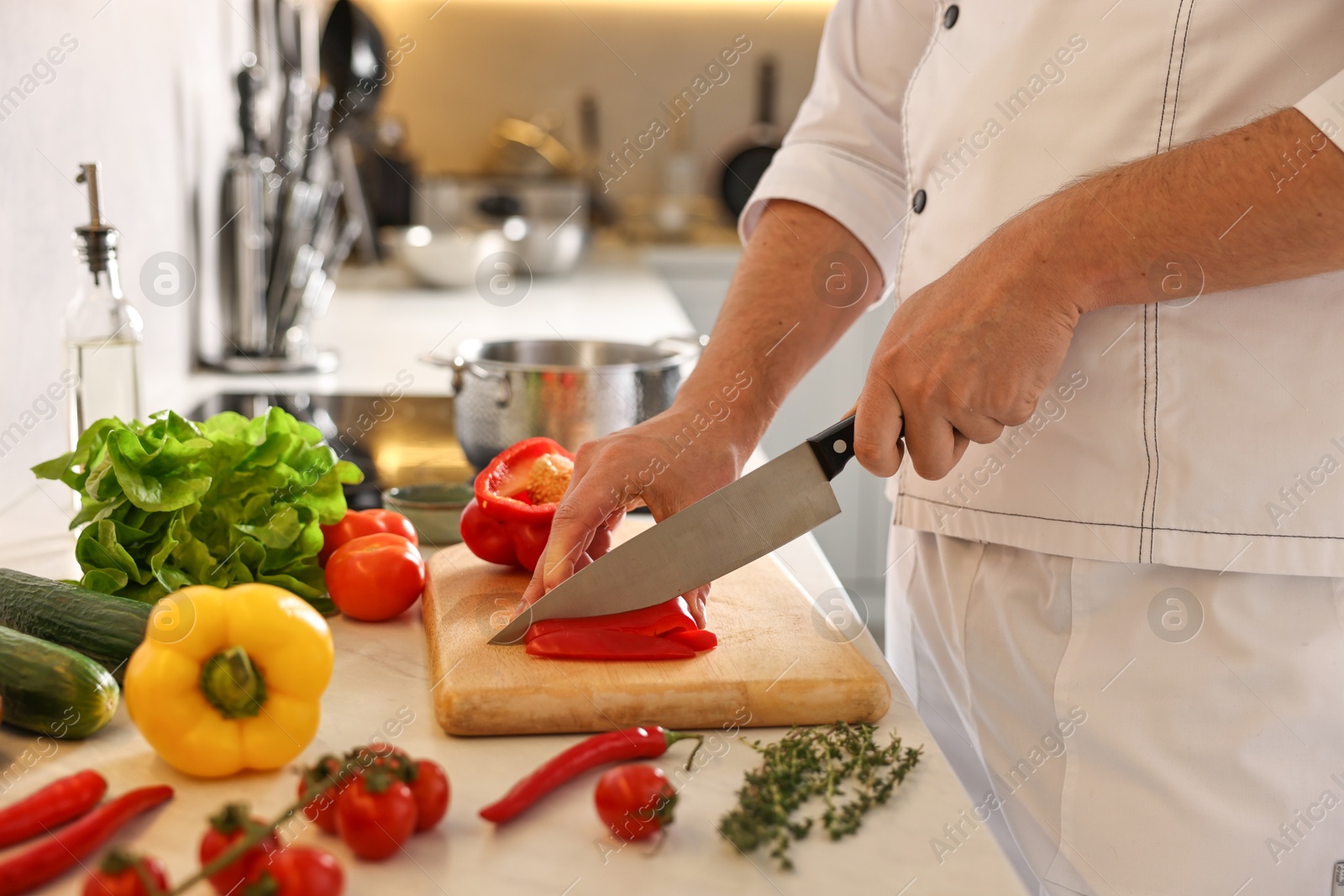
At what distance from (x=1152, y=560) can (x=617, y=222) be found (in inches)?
117

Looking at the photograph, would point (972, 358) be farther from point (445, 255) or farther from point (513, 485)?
point (445, 255)

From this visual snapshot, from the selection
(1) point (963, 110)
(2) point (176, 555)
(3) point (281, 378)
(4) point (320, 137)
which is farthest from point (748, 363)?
(4) point (320, 137)

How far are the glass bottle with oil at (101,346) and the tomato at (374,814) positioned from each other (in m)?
0.66

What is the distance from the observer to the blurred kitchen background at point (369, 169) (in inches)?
49.3

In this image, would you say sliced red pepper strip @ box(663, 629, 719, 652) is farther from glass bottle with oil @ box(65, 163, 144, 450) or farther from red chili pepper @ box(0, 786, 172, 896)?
glass bottle with oil @ box(65, 163, 144, 450)

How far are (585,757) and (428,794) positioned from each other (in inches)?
4.1

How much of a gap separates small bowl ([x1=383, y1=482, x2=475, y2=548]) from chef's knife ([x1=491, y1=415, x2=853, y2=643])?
310 mm

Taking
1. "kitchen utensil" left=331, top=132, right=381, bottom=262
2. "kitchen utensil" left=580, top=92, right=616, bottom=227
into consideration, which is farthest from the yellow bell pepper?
"kitchen utensil" left=580, top=92, right=616, bottom=227

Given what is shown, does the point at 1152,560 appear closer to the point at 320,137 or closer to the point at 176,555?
the point at 176,555

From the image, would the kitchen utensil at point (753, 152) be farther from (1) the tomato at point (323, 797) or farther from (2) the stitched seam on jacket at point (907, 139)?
(1) the tomato at point (323, 797)

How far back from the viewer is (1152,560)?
893 mm

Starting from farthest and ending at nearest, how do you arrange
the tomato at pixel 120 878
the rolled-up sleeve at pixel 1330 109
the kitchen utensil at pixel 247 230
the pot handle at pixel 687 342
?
the kitchen utensil at pixel 247 230 → the pot handle at pixel 687 342 → the rolled-up sleeve at pixel 1330 109 → the tomato at pixel 120 878

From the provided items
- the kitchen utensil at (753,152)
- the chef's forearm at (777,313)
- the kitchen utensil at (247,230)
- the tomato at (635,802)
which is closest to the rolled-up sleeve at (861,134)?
the chef's forearm at (777,313)

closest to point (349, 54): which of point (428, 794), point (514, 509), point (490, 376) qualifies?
point (490, 376)
